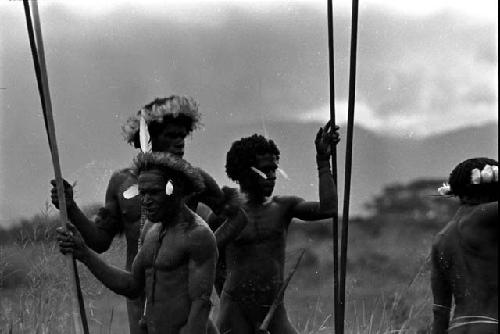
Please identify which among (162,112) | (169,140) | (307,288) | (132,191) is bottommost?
(307,288)

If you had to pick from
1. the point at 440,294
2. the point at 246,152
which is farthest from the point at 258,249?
the point at 440,294

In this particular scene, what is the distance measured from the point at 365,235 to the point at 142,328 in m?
6.17

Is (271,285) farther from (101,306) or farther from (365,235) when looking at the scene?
(365,235)

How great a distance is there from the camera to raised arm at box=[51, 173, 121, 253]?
6840 millimetres

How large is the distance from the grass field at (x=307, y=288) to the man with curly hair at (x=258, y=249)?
1.71 m

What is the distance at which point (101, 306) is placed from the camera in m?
10.8

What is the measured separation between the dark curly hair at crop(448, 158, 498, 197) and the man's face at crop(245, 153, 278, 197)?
1.63 metres

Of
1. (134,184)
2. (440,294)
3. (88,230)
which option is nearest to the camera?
(440,294)

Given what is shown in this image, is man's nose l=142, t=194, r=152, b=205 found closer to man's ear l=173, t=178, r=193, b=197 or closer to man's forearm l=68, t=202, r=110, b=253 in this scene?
man's ear l=173, t=178, r=193, b=197

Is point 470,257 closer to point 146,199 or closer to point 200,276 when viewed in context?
point 200,276

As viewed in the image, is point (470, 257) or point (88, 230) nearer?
point (470, 257)

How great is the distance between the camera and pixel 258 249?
7.40 meters

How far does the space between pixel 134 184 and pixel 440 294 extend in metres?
1.68

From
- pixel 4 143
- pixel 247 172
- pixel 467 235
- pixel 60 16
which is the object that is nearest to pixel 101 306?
pixel 4 143
